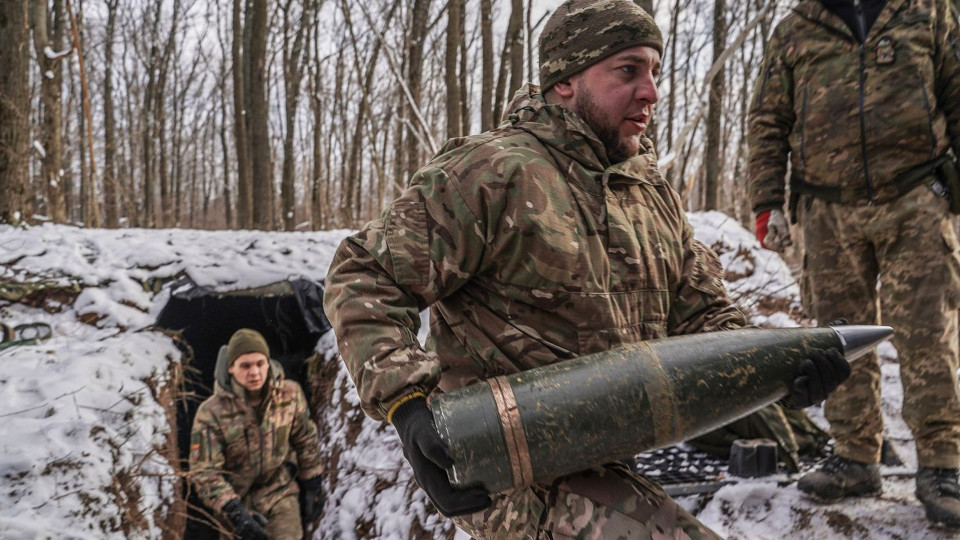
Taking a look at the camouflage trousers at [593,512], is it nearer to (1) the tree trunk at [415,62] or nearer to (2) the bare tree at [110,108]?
(1) the tree trunk at [415,62]

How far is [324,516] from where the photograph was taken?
5566 mm

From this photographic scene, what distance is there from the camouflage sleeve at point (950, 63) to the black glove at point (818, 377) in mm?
1781

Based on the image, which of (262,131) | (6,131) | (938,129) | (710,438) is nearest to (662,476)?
(710,438)

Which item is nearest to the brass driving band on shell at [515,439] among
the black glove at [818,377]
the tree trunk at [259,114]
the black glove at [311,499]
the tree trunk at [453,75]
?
the black glove at [818,377]

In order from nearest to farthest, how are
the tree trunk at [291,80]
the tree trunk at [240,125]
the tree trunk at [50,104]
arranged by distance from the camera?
the tree trunk at [50,104] → the tree trunk at [240,125] → the tree trunk at [291,80]

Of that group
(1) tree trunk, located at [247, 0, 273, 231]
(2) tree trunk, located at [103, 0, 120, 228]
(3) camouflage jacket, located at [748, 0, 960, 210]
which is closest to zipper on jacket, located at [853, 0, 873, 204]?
(3) camouflage jacket, located at [748, 0, 960, 210]

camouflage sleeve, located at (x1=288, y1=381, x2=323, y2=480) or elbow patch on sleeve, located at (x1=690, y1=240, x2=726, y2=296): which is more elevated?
elbow patch on sleeve, located at (x1=690, y1=240, x2=726, y2=296)

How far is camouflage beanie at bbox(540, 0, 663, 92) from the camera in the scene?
203 cm

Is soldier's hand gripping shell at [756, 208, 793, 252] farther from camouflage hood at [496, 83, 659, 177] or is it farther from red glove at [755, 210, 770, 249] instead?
camouflage hood at [496, 83, 659, 177]

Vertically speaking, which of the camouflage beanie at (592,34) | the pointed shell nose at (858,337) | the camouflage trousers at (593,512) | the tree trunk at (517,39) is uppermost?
the tree trunk at (517,39)

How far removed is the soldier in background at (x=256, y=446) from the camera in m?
5.38

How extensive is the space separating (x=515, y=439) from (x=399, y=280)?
0.54 m

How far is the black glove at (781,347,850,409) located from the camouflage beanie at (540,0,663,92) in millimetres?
1104

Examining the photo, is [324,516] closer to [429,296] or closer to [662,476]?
[662,476]
